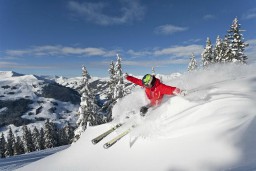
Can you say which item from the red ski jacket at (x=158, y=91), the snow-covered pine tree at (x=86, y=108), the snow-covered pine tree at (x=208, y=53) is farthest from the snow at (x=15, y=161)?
the snow-covered pine tree at (x=208, y=53)

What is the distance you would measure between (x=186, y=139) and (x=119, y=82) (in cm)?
3006

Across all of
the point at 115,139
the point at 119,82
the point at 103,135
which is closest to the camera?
the point at 115,139

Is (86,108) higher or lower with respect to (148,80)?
lower

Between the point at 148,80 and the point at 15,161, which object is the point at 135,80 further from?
the point at 15,161

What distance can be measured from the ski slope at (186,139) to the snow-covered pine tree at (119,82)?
84.4 ft

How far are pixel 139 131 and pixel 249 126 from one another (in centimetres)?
364

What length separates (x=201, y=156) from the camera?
678cm

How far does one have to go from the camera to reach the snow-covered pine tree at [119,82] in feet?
121

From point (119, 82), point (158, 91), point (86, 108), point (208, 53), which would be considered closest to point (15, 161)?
point (86, 108)

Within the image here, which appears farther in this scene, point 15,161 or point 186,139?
point 15,161

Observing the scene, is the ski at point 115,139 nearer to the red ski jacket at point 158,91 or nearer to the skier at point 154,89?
the skier at point 154,89

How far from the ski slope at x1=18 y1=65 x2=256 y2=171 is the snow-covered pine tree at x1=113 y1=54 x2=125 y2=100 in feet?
84.4

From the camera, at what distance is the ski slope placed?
21.6 feet

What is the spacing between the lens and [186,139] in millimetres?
7633
